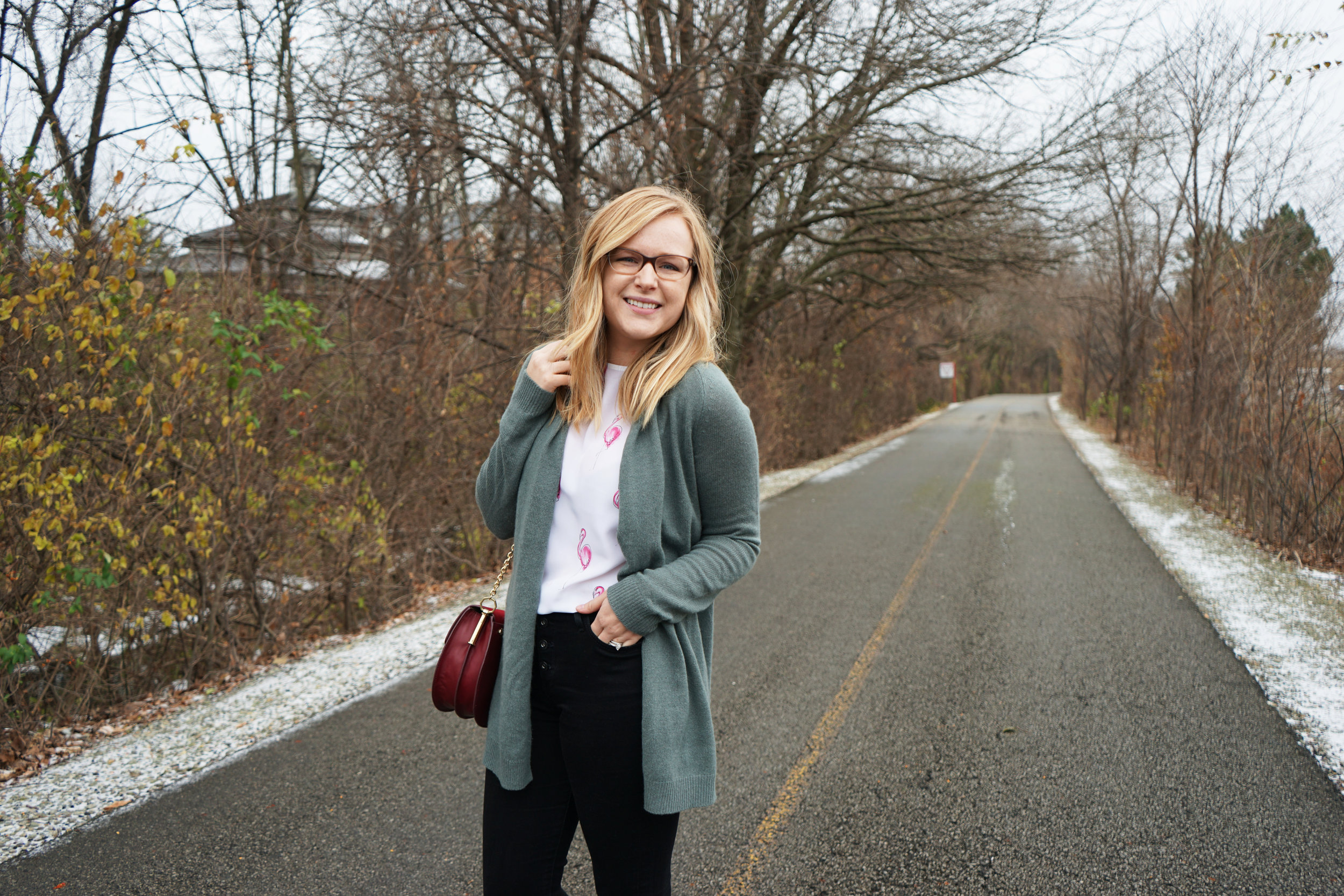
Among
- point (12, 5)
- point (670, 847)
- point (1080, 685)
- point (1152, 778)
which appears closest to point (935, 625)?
point (1080, 685)

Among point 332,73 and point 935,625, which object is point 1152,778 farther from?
point 332,73

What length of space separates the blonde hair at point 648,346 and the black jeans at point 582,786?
1.51 ft

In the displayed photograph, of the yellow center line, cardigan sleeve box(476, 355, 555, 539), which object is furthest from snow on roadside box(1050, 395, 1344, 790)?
cardigan sleeve box(476, 355, 555, 539)

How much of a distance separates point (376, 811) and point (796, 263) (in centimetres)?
1488

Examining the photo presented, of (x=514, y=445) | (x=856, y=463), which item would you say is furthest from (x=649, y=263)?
(x=856, y=463)

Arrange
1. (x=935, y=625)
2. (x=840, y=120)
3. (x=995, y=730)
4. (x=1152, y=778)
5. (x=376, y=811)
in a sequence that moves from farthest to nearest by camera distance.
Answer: (x=840, y=120) → (x=935, y=625) → (x=995, y=730) → (x=1152, y=778) → (x=376, y=811)

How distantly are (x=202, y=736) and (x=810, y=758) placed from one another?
307cm

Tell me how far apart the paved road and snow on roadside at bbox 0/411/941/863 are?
18cm

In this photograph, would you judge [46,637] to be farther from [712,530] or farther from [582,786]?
[712,530]

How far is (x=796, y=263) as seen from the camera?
16.9 metres

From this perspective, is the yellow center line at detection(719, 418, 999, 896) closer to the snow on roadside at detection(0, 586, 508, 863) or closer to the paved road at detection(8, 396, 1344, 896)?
the paved road at detection(8, 396, 1344, 896)

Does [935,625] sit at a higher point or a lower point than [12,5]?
lower

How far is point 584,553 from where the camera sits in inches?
69.1

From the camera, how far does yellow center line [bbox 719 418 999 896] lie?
3039 millimetres
